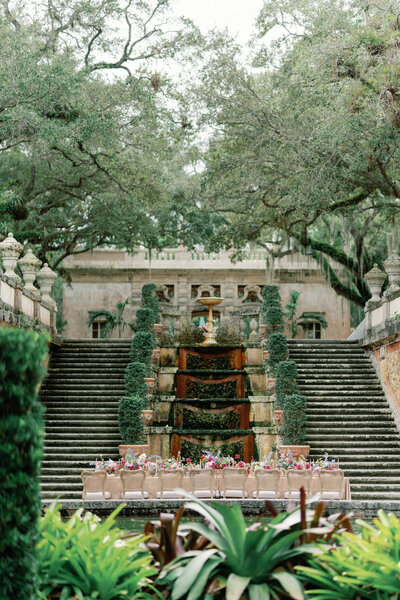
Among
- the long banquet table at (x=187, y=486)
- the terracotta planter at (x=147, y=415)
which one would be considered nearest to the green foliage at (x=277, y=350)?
the terracotta planter at (x=147, y=415)

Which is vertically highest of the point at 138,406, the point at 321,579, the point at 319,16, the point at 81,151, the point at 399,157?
the point at 319,16

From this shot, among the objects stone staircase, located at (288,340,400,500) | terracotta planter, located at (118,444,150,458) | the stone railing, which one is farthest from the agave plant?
the stone railing

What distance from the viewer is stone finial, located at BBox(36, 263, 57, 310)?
71.2 feet

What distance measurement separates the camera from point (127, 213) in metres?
23.6

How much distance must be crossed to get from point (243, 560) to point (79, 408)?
1367cm

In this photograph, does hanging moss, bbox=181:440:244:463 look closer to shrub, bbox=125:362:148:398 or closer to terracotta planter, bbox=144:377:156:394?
shrub, bbox=125:362:148:398

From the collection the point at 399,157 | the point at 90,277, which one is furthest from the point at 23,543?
the point at 90,277

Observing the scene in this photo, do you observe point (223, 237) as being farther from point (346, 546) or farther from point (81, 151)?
point (346, 546)

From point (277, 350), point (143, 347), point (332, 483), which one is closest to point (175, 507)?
point (332, 483)

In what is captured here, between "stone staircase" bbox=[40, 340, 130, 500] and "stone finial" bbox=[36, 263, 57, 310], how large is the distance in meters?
1.32

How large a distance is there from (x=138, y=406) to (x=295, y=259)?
17.1 meters

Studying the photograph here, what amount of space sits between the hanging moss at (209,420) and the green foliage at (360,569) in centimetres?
1366

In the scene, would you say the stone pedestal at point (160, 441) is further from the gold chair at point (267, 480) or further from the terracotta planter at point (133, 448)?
the gold chair at point (267, 480)

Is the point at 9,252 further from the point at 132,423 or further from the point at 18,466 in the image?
the point at 18,466
